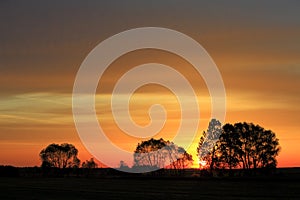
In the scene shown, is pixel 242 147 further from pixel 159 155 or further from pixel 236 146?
pixel 159 155

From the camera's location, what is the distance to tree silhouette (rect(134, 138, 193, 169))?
166 meters

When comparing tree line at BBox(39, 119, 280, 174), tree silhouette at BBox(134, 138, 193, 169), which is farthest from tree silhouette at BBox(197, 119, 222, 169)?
tree silhouette at BBox(134, 138, 193, 169)

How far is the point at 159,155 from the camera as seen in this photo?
17550cm

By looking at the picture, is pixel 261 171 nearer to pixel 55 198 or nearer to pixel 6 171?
pixel 55 198

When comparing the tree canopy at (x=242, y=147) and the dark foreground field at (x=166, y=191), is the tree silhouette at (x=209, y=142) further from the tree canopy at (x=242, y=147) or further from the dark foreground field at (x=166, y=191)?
the dark foreground field at (x=166, y=191)

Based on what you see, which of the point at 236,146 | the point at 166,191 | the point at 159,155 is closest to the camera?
the point at 166,191

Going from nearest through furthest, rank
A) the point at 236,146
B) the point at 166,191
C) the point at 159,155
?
the point at 166,191 < the point at 236,146 < the point at 159,155

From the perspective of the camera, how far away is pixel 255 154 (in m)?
116

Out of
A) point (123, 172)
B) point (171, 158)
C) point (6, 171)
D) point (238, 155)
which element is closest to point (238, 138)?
point (238, 155)

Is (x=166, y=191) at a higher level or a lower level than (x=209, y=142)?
lower

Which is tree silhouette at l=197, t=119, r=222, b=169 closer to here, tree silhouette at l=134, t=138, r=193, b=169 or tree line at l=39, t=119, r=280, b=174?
tree line at l=39, t=119, r=280, b=174

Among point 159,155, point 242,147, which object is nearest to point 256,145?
point 242,147

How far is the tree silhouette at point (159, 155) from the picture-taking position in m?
166

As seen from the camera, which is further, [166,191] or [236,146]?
[236,146]
